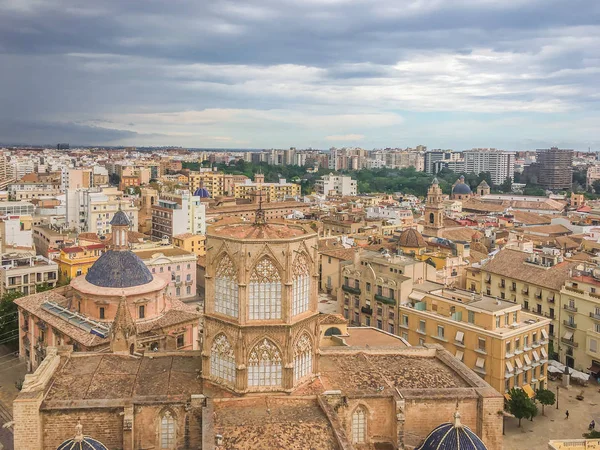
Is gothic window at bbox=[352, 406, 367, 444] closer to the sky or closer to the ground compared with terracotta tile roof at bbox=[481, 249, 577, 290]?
closer to the ground

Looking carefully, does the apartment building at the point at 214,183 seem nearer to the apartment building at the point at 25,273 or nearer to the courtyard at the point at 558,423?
the apartment building at the point at 25,273

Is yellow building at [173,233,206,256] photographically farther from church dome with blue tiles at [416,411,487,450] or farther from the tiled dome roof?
church dome with blue tiles at [416,411,487,450]

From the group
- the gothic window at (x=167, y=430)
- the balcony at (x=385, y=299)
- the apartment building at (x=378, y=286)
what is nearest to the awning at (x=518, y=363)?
the apartment building at (x=378, y=286)

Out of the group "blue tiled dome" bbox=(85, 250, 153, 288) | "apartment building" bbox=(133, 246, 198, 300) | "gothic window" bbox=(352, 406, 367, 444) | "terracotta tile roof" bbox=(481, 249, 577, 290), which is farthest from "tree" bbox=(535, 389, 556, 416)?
"apartment building" bbox=(133, 246, 198, 300)

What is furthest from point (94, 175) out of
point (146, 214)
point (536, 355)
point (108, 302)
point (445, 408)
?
point (445, 408)

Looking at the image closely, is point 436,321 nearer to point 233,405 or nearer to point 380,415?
point 380,415
